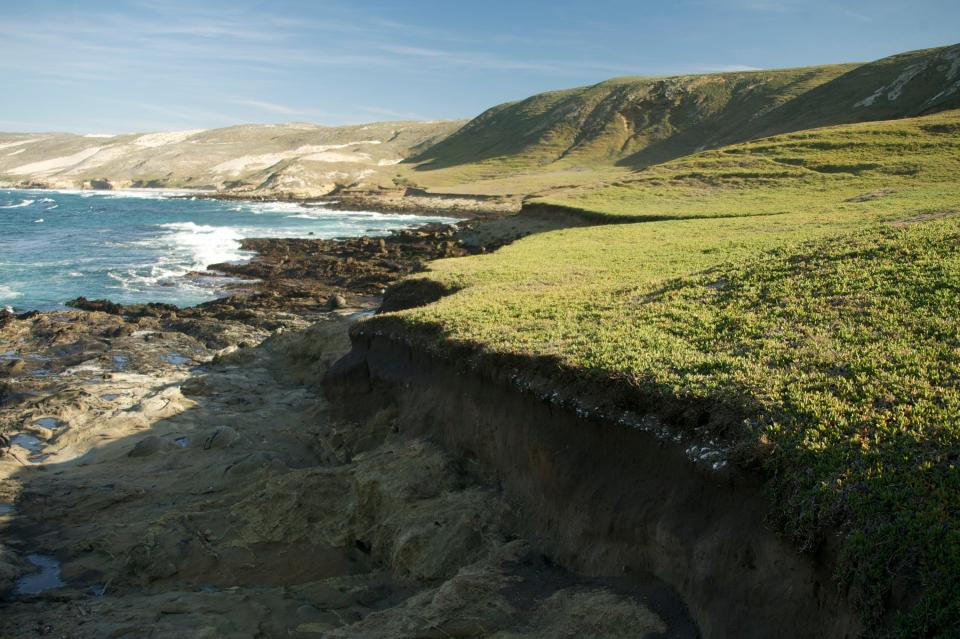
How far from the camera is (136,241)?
173 ft

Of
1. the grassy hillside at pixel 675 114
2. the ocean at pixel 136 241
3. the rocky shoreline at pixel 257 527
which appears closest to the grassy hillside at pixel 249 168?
the grassy hillside at pixel 675 114

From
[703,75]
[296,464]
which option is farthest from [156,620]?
[703,75]

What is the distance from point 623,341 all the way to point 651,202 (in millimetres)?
29075

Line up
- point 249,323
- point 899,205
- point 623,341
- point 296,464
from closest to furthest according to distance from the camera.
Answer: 1. point 623,341
2. point 296,464
3. point 899,205
4. point 249,323

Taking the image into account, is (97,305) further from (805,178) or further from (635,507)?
(805,178)

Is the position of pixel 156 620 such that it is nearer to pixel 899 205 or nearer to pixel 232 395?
pixel 232 395

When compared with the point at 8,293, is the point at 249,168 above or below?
above

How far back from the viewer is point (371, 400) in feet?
40.9

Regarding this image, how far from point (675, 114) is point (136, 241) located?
307ft

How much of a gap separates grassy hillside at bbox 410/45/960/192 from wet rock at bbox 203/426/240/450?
200ft

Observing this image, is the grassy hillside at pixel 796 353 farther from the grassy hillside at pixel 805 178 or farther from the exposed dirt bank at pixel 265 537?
the grassy hillside at pixel 805 178

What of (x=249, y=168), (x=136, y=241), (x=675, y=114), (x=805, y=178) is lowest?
(x=136, y=241)

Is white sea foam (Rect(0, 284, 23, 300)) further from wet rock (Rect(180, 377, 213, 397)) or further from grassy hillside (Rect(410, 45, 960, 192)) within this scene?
grassy hillside (Rect(410, 45, 960, 192))

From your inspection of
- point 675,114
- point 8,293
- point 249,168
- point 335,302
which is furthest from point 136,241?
point 249,168
